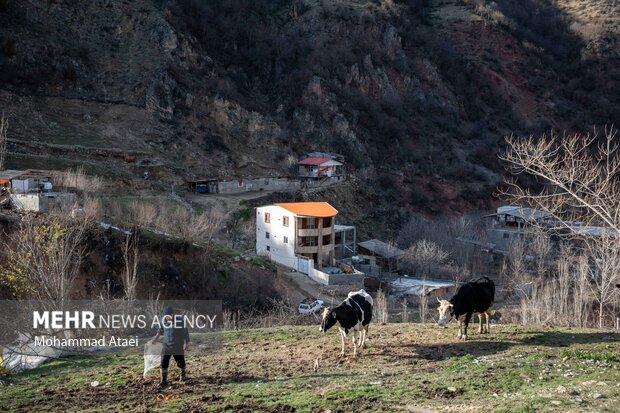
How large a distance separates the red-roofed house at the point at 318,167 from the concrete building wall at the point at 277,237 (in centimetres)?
1838

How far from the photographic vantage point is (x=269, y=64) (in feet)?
260

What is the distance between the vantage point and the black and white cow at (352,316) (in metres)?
12.4

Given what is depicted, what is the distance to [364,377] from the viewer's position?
10977 mm

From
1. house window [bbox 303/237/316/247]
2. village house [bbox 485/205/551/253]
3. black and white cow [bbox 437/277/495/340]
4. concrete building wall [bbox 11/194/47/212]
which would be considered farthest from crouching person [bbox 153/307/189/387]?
village house [bbox 485/205/551/253]

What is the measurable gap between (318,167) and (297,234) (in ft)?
70.3

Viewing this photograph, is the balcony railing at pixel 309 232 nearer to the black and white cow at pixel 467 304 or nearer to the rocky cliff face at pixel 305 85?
the rocky cliff face at pixel 305 85

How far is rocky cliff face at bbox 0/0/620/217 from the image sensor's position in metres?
56.5

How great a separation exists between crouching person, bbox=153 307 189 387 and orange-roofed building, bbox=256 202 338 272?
101ft

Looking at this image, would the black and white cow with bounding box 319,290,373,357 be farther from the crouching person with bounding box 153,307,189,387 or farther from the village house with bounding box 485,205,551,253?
the village house with bounding box 485,205,551,253

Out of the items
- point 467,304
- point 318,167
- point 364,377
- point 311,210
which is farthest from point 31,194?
point 318,167

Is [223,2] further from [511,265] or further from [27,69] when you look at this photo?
[511,265]

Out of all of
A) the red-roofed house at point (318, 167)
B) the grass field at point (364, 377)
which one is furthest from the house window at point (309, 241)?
the grass field at point (364, 377)

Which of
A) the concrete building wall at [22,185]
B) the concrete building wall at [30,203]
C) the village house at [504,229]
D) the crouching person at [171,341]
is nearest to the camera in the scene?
the crouching person at [171,341]

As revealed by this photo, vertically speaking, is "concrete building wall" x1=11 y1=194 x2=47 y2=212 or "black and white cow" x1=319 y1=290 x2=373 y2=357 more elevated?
"concrete building wall" x1=11 y1=194 x2=47 y2=212
